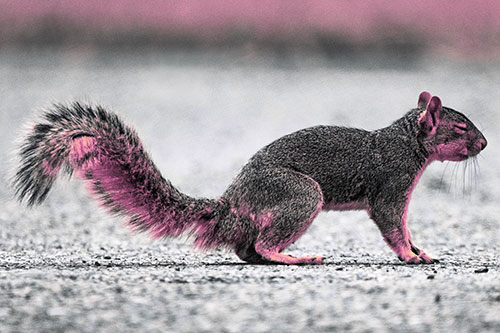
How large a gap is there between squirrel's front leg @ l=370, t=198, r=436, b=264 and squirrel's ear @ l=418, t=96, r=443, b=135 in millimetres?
580

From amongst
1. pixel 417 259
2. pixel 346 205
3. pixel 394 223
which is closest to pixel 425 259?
pixel 417 259

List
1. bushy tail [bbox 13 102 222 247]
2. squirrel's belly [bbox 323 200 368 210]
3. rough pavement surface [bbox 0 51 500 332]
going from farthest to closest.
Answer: squirrel's belly [bbox 323 200 368 210] < bushy tail [bbox 13 102 222 247] < rough pavement surface [bbox 0 51 500 332]

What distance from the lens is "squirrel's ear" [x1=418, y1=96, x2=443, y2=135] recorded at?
5902 mm

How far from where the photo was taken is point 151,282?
4.63 m

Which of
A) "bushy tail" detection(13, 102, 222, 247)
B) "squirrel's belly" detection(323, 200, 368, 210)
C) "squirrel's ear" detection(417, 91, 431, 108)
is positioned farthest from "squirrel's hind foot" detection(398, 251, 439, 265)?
"bushy tail" detection(13, 102, 222, 247)

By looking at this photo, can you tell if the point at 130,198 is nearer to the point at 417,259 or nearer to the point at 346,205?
the point at 346,205

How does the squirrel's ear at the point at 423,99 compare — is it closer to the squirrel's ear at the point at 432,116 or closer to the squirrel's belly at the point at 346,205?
the squirrel's ear at the point at 432,116

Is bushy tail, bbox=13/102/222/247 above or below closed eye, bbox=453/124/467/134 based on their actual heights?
below

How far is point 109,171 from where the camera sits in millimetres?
5391

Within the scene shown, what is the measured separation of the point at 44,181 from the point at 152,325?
1695 millimetres

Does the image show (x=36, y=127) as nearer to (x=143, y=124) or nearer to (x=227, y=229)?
(x=227, y=229)

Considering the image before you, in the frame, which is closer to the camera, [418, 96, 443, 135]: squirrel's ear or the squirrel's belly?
the squirrel's belly

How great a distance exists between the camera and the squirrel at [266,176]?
5.25m

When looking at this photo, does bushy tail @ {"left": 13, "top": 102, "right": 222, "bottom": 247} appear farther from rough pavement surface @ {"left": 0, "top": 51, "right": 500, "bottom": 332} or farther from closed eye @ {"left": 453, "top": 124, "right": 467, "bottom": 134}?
closed eye @ {"left": 453, "top": 124, "right": 467, "bottom": 134}
